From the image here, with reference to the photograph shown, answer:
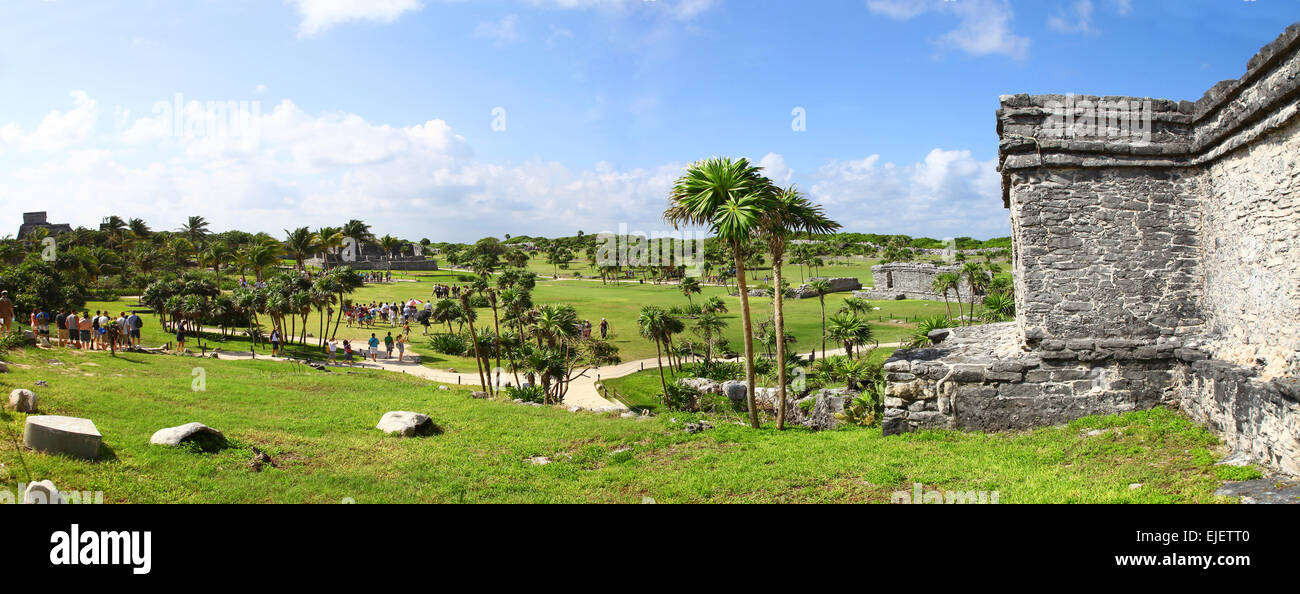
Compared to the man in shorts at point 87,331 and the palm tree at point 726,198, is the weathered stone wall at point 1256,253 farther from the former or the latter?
the man in shorts at point 87,331

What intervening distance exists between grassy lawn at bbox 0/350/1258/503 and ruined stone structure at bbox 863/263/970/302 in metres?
52.4

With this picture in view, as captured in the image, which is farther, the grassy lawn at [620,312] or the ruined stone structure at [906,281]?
the ruined stone structure at [906,281]

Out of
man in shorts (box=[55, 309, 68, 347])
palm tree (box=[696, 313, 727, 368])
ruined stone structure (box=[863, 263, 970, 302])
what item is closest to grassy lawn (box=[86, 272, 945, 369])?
ruined stone structure (box=[863, 263, 970, 302])

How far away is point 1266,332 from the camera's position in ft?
31.9

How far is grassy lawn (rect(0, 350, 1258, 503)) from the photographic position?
855 cm

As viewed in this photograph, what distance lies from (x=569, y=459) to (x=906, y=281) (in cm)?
5930

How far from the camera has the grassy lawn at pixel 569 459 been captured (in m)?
8.55

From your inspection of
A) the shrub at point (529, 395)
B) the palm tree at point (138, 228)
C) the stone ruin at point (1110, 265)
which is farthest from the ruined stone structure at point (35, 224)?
the stone ruin at point (1110, 265)

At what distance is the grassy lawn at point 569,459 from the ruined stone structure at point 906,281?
52364mm

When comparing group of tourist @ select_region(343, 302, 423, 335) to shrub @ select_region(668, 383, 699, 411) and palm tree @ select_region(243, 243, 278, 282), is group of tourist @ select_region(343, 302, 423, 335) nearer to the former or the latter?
palm tree @ select_region(243, 243, 278, 282)

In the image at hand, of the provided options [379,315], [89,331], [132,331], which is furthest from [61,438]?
[379,315]

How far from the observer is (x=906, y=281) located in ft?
211
